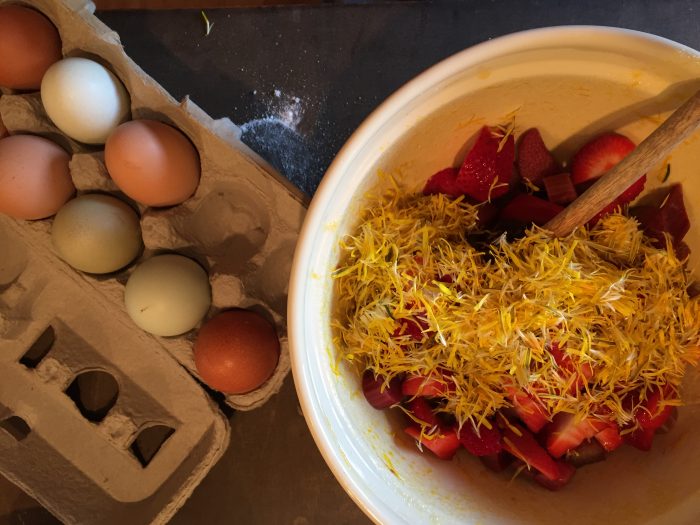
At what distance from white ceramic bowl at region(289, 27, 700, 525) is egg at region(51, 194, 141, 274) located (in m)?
0.43

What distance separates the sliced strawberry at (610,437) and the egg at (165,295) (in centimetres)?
71

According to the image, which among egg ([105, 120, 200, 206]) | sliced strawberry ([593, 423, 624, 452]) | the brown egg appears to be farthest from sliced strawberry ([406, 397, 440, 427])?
the brown egg

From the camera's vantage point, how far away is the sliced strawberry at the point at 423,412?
34.5 inches

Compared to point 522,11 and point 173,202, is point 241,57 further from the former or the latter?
point 522,11

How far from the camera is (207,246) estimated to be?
1.11 meters

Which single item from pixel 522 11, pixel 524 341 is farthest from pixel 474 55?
pixel 522 11

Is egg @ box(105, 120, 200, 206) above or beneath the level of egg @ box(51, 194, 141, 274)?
above

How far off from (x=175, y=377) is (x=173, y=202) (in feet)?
1.12

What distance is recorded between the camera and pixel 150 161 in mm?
937

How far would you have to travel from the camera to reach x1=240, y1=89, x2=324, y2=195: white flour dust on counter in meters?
1.12

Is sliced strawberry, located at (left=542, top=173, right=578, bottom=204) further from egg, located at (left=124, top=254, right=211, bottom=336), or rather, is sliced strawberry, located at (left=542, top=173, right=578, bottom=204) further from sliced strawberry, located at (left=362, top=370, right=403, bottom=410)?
egg, located at (left=124, top=254, right=211, bottom=336)

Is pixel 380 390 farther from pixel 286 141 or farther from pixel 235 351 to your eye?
pixel 286 141

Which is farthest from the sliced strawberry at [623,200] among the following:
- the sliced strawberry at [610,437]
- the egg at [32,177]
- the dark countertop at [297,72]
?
the egg at [32,177]

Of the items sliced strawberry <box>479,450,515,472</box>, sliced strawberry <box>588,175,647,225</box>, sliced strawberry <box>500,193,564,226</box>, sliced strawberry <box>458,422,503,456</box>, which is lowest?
sliced strawberry <box>479,450,515,472</box>
